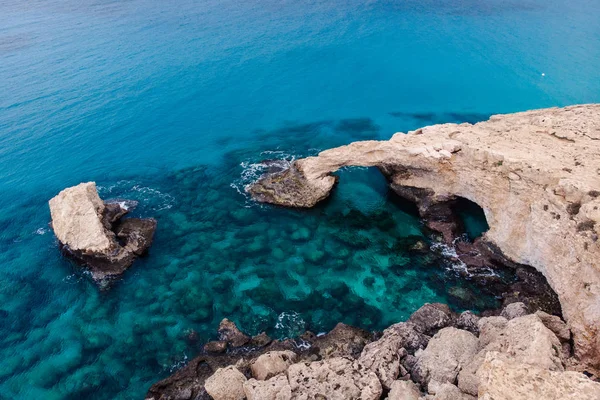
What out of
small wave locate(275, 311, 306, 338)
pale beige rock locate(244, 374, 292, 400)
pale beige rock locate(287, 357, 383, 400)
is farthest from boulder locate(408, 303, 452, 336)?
pale beige rock locate(244, 374, 292, 400)

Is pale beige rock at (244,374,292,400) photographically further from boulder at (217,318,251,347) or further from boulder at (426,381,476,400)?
boulder at (426,381,476,400)

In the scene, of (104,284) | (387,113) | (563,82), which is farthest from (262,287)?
(563,82)

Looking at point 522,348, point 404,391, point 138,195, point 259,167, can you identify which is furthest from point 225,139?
point 522,348

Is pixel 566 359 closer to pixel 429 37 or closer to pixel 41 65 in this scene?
pixel 429 37

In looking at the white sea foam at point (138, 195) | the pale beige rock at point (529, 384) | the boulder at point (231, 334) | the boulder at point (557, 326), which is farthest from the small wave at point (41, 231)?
the boulder at point (557, 326)

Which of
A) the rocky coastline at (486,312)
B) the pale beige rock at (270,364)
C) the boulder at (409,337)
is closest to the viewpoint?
the rocky coastline at (486,312)

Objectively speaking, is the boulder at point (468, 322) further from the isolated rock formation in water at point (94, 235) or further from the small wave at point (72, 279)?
the small wave at point (72, 279)

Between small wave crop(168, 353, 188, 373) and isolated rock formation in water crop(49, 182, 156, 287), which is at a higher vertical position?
isolated rock formation in water crop(49, 182, 156, 287)
